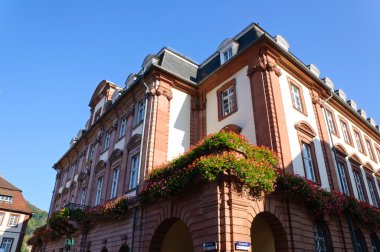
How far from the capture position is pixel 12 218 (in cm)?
4212

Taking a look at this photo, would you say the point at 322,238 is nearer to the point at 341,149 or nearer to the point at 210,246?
the point at 210,246

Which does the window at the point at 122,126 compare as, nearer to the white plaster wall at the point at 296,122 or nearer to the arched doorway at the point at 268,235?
the white plaster wall at the point at 296,122

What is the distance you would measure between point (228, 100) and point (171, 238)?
26.7ft

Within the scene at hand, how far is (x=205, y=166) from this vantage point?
35.2ft

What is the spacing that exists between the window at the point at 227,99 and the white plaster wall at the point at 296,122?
2.67 m

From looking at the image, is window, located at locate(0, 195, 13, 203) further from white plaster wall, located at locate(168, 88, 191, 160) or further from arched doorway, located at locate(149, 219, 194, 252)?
arched doorway, located at locate(149, 219, 194, 252)

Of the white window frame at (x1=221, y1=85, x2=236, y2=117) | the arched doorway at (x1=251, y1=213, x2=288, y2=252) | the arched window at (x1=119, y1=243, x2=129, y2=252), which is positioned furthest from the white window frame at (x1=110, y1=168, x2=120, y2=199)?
the arched doorway at (x1=251, y1=213, x2=288, y2=252)

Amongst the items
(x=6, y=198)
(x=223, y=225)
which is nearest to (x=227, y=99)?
(x=223, y=225)

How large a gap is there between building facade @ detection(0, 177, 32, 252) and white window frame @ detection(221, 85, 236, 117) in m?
37.8

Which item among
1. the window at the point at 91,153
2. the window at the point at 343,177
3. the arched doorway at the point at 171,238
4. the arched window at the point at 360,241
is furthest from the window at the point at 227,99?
the window at the point at 91,153

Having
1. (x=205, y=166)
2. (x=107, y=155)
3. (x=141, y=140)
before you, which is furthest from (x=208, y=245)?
(x=107, y=155)

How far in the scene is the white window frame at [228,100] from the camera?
17281 millimetres

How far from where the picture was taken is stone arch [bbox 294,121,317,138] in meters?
15.9

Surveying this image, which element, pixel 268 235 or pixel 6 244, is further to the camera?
pixel 6 244
